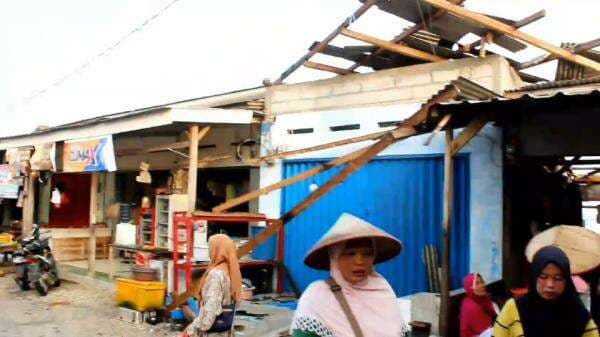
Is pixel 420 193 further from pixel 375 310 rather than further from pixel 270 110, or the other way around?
pixel 375 310

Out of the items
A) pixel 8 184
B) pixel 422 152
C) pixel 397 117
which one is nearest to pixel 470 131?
pixel 422 152

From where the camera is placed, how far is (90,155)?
1049cm

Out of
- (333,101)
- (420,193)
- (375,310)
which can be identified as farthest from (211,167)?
(375,310)

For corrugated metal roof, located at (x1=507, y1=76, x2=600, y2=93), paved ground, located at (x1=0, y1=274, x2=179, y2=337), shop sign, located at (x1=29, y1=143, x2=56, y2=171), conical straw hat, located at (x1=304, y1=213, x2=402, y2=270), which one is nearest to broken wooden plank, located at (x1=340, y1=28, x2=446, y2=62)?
corrugated metal roof, located at (x1=507, y1=76, x2=600, y2=93)

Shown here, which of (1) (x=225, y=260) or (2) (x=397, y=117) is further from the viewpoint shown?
(2) (x=397, y=117)

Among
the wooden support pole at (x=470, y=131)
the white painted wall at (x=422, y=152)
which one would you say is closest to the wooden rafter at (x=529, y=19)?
the white painted wall at (x=422, y=152)

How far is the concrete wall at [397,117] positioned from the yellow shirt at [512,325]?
4.50m

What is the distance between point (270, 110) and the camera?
10.2 meters

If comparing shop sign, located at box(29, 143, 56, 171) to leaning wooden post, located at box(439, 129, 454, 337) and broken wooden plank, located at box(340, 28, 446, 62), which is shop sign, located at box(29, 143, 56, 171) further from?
leaning wooden post, located at box(439, 129, 454, 337)

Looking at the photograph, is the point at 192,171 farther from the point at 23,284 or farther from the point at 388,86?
the point at 23,284

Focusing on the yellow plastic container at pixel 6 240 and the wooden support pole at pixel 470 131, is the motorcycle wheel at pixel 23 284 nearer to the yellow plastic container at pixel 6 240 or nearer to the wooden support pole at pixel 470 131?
the yellow plastic container at pixel 6 240

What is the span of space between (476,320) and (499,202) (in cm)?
248

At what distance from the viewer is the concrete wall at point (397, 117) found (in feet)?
24.5

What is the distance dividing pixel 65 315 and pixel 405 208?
561cm
